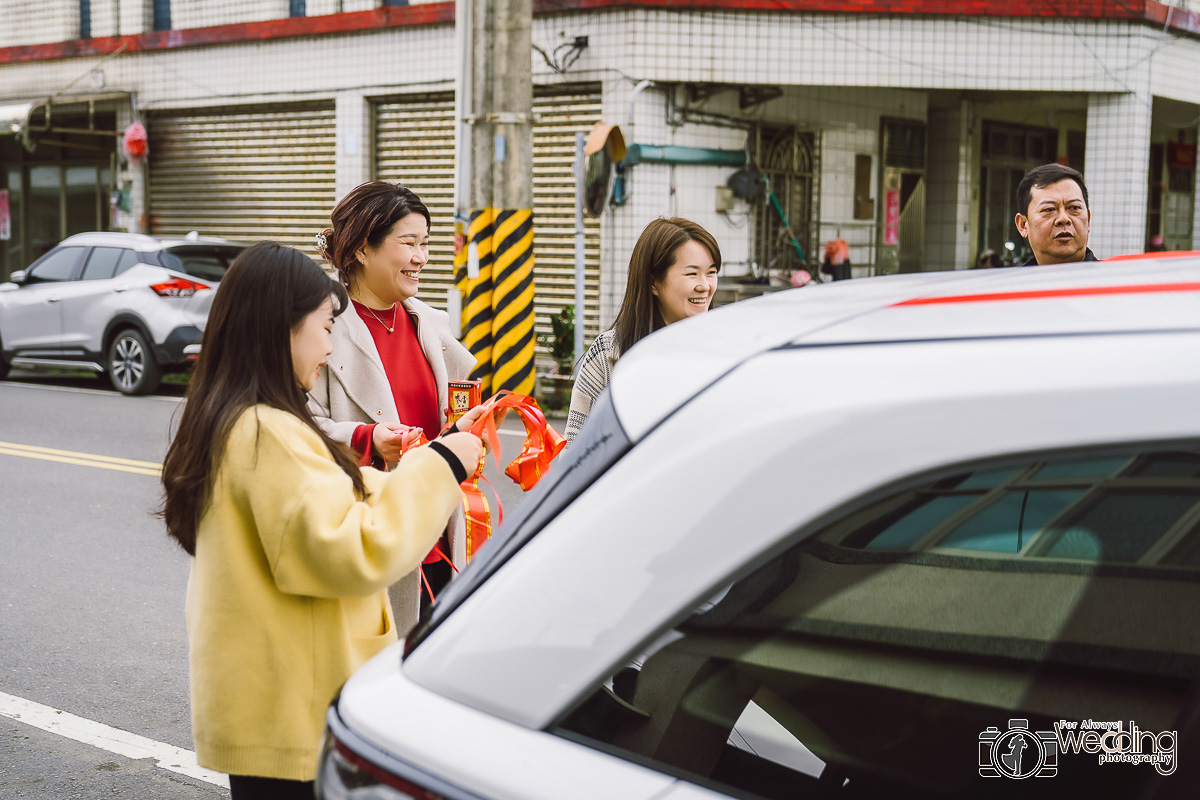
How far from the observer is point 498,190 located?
10.4 metres

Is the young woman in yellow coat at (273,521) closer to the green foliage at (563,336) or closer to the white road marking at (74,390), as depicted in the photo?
the green foliage at (563,336)

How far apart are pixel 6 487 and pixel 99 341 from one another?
4.97 meters

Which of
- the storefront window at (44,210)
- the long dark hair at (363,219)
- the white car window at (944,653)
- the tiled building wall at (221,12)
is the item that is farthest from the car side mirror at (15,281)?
the white car window at (944,653)

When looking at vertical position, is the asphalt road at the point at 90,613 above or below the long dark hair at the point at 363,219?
below

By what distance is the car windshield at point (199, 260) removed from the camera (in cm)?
1235

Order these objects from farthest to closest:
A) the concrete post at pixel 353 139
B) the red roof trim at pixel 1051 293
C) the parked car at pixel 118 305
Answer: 1. the concrete post at pixel 353 139
2. the parked car at pixel 118 305
3. the red roof trim at pixel 1051 293

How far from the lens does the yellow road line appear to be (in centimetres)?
853

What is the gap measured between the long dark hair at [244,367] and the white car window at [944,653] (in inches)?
39.9

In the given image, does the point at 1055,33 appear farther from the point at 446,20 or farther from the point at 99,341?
the point at 99,341

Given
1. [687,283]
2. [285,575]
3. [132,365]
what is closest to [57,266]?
[132,365]

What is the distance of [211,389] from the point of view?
86.0 inches

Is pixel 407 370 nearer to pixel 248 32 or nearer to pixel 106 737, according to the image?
pixel 106 737

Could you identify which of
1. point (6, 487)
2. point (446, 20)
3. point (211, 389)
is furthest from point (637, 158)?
point (211, 389)

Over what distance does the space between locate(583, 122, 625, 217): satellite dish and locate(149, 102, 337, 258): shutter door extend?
4965mm
